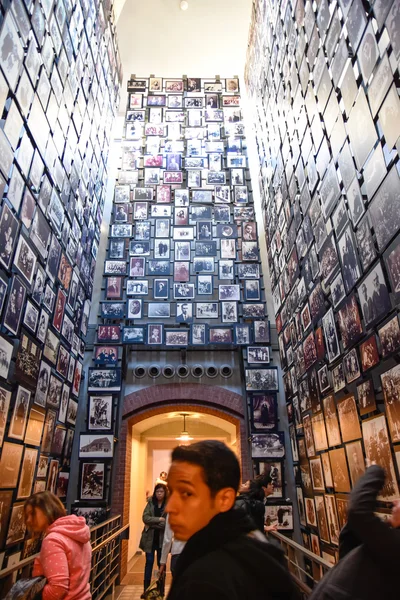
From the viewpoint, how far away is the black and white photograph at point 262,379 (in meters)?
9.27

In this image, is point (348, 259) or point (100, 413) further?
point (100, 413)

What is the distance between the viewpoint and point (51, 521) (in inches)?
107

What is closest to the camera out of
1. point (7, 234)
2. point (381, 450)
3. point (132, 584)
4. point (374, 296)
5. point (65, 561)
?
point (65, 561)

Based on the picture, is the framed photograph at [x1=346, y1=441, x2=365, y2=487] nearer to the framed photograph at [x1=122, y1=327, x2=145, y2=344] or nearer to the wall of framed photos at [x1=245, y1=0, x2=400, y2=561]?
the wall of framed photos at [x1=245, y1=0, x2=400, y2=561]

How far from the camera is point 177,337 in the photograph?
31.6 ft

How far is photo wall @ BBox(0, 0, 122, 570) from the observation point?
5.00 metres

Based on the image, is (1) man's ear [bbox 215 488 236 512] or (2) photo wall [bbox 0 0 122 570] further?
(2) photo wall [bbox 0 0 122 570]

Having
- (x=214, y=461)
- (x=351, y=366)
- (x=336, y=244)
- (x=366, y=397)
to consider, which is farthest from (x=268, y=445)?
(x=214, y=461)

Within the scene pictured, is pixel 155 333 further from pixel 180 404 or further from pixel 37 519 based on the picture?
pixel 37 519

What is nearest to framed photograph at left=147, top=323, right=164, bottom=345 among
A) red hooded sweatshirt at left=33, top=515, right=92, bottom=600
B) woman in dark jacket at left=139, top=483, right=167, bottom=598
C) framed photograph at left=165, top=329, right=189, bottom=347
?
framed photograph at left=165, top=329, right=189, bottom=347

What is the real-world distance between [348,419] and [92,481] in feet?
18.1

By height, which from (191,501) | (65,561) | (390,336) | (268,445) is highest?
(390,336)

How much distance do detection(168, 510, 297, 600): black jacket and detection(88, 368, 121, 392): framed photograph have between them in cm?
834

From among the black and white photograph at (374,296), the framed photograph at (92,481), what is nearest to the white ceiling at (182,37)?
the black and white photograph at (374,296)
